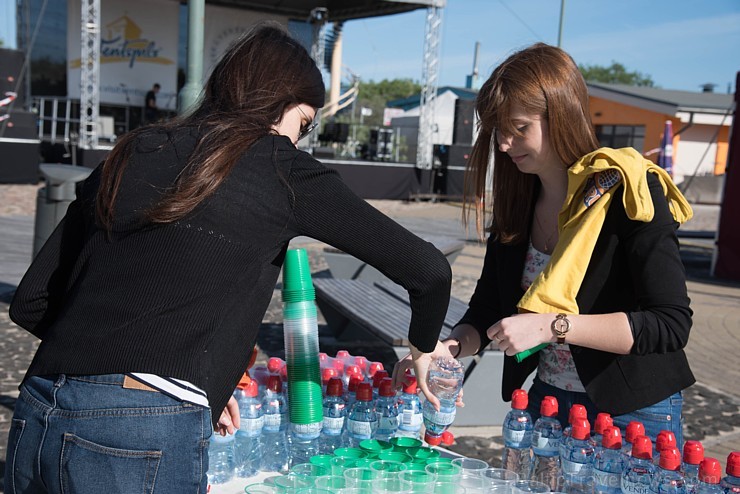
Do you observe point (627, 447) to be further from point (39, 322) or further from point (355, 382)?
point (39, 322)

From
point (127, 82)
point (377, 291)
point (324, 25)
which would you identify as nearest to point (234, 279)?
point (377, 291)

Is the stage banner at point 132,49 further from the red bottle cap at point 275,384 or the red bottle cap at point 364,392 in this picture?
the red bottle cap at point 364,392

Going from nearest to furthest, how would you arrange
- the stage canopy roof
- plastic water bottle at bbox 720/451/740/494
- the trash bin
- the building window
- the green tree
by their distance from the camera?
1. plastic water bottle at bbox 720/451/740/494
2. the trash bin
3. the stage canopy roof
4. the building window
5. the green tree

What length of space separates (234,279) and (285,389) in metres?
1.23

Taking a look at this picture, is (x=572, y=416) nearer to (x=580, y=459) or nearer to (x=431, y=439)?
(x=580, y=459)

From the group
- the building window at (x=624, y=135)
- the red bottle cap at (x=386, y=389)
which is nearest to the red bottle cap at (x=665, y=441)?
the red bottle cap at (x=386, y=389)

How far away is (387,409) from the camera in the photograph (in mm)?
2656

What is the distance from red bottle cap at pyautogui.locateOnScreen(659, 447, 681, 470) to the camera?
1.97 m

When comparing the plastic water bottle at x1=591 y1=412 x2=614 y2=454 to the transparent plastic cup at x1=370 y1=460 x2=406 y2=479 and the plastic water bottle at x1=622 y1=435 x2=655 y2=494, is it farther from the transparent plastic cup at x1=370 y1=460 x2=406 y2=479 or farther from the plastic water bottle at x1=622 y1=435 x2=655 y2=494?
the transparent plastic cup at x1=370 y1=460 x2=406 y2=479

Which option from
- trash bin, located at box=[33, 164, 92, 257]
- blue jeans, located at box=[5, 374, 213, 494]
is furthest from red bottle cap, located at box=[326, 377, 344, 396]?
trash bin, located at box=[33, 164, 92, 257]

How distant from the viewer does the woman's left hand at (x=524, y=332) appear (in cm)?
206

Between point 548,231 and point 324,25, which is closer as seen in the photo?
point 548,231

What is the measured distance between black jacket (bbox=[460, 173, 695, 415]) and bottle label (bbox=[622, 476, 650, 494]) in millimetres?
239

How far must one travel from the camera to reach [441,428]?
8.05 feet
